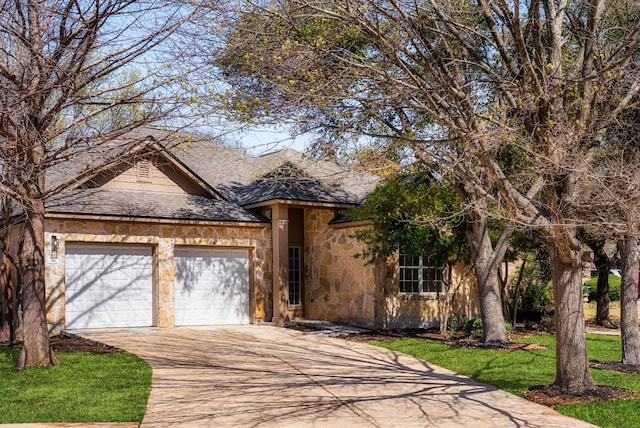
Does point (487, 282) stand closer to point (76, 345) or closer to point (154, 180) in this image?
point (76, 345)

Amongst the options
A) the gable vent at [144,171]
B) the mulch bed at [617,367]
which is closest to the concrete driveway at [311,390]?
the mulch bed at [617,367]

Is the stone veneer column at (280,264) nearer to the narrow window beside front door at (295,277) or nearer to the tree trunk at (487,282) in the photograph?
the narrow window beside front door at (295,277)

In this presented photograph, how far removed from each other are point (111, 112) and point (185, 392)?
879 cm

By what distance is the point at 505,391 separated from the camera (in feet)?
34.8

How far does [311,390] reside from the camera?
1045 centimetres

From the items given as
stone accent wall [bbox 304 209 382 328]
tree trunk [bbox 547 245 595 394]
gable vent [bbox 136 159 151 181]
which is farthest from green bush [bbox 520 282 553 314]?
tree trunk [bbox 547 245 595 394]

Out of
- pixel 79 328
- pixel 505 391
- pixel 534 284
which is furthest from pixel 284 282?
pixel 505 391

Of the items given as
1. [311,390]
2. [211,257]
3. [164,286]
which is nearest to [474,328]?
[211,257]

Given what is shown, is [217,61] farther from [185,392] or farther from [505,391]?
[505,391]

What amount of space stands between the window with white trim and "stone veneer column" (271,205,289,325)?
3273 mm

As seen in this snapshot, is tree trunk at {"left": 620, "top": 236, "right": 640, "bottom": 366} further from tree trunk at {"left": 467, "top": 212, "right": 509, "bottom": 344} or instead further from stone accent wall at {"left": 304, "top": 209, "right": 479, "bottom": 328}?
stone accent wall at {"left": 304, "top": 209, "right": 479, "bottom": 328}

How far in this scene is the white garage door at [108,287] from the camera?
17656mm

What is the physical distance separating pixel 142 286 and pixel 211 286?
2011mm

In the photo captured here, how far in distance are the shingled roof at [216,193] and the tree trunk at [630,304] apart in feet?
20.0
